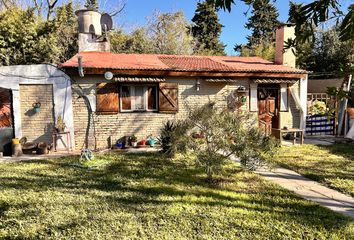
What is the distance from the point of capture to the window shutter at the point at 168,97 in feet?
39.8

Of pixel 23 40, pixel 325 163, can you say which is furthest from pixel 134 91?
pixel 23 40

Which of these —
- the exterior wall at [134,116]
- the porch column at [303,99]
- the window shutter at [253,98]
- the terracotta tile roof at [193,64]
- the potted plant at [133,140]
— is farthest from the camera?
the porch column at [303,99]

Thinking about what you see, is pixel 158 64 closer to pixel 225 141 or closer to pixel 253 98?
pixel 253 98

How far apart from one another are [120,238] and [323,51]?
2845cm

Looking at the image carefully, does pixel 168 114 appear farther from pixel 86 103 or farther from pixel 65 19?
pixel 65 19

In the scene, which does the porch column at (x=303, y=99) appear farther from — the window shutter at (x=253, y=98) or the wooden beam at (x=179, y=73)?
the window shutter at (x=253, y=98)

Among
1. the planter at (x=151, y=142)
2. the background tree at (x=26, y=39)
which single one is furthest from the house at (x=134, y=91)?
the background tree at (x=26, y=39)

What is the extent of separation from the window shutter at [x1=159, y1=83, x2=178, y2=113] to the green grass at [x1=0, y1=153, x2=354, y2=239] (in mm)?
4294

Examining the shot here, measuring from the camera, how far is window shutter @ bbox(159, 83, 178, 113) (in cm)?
1212

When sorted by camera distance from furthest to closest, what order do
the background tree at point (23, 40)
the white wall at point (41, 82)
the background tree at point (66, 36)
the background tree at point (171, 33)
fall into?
the background tree at point (171, 33) < the background tree at point (66, 36) < the background tree at point (23, 40) < the white wall at point (41, 82)

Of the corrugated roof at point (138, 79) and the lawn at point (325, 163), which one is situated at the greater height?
the corrugated roof at point (138, 79)

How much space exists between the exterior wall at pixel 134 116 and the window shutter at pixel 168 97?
21cm

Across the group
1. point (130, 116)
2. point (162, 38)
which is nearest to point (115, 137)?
point (130, 116)

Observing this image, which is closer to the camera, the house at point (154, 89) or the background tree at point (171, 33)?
the house at point (154, 89)
